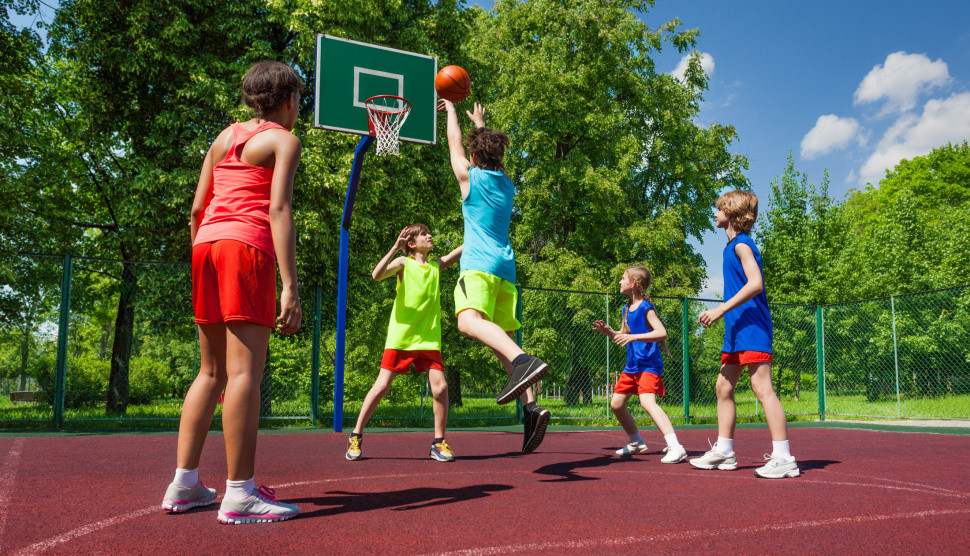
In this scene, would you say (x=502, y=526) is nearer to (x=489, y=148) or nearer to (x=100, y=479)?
(x=489, y=148)

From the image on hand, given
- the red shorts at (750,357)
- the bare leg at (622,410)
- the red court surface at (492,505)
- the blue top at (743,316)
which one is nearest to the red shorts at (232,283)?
the red court surface at (492,505)

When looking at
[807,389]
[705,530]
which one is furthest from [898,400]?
[705,530]

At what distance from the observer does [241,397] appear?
8.68 feet

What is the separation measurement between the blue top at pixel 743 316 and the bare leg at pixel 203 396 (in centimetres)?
337

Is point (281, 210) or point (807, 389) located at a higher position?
point (281, 210)

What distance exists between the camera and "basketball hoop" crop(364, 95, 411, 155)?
7.83 m

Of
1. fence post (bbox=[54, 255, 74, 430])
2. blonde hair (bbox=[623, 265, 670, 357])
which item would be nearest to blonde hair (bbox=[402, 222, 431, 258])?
blonde hair (bbox=[623, 265, 670, 357])

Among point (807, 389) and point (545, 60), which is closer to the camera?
point (807, 389)

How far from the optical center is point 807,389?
1236 cm

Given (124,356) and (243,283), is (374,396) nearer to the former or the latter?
(243,283)

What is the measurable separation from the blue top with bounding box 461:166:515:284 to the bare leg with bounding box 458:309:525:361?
30cm

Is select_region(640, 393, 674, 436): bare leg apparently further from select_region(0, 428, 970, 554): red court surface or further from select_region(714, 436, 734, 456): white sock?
select_region(714, 436, 734, 456): white sock

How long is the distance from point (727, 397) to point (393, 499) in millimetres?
2629

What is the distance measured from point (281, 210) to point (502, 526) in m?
1.68
